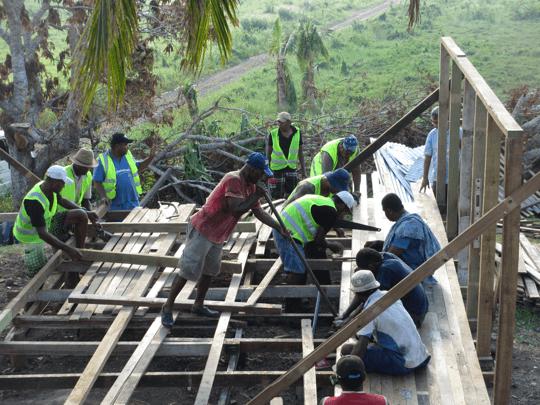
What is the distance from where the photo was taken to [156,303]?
4949mm

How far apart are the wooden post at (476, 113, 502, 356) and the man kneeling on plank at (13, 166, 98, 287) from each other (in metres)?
3.91

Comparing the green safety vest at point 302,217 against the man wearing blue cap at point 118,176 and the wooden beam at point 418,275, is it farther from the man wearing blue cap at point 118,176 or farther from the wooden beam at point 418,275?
the wooden beam at point 418,275

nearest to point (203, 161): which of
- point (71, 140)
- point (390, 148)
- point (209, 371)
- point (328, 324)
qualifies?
point (71, 140)

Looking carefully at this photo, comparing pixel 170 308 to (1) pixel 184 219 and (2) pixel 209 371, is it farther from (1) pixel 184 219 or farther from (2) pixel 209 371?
(1) pixel 184 219

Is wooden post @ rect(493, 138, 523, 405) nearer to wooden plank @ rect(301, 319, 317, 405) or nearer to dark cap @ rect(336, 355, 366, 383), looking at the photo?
dark cap @ rect(336, 355, 366, 383)

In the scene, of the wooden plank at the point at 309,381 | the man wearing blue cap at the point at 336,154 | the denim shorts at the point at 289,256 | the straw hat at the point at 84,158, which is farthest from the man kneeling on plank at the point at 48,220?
the man wearing blue cap at the point at 336,154

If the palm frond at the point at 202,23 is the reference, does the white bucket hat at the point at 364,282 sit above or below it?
below

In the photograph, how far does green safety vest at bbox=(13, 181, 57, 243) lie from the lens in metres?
5.37

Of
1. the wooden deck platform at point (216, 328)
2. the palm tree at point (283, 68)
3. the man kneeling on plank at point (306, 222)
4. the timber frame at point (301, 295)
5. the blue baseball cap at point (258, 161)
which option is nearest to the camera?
the timber frame at point (301, 295)

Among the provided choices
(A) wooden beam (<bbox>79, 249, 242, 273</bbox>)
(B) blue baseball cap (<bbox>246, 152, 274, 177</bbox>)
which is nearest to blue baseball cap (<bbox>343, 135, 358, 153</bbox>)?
(A) wooden beam (<bbox>79, 249, 242, 273</bbox>)

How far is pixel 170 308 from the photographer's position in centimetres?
478

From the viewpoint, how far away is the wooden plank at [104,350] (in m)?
3.81

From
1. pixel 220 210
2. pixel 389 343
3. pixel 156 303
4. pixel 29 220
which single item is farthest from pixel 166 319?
pixel 389 343

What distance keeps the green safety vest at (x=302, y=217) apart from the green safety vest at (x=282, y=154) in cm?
234
